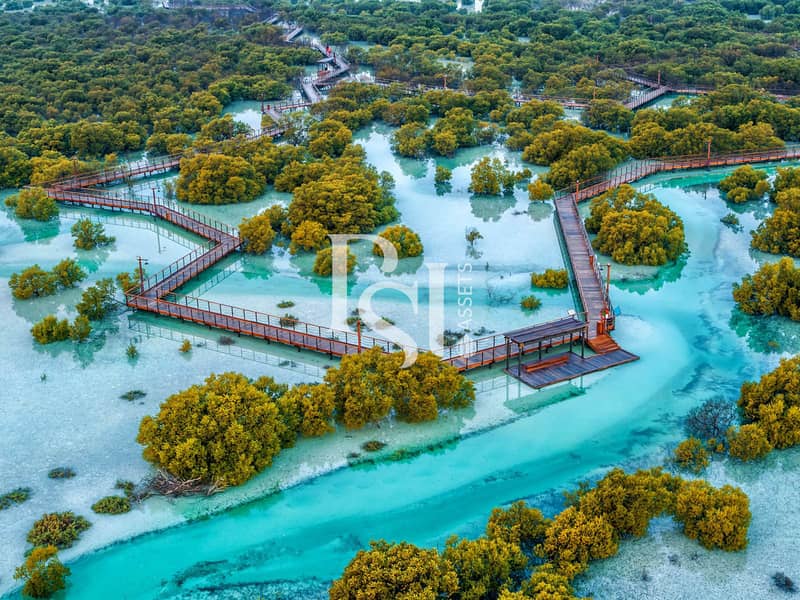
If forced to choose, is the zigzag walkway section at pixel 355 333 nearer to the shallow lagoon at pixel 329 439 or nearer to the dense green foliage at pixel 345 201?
the shallow lagoon at pixel 329 439

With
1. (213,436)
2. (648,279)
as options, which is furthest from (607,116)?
(213,436)

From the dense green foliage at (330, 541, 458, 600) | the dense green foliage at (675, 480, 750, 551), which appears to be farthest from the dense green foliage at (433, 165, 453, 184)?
the dense green foliage at (330, 541, 458, 600)

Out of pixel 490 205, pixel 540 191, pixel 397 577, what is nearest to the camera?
pixel 397 577

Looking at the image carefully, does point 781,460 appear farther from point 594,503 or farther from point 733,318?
point 733,318

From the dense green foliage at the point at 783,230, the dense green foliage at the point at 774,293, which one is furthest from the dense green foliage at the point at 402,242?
the dense green foliage at the point at 783,230

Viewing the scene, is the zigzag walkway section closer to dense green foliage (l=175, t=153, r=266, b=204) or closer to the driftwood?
dense green foliage (l=175, t=153, r=266, b=204)

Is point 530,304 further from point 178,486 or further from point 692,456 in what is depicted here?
point 178,486
